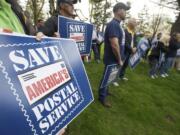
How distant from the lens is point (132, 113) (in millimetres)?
5969

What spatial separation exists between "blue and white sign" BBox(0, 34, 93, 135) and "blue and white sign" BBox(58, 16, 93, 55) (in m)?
1.66

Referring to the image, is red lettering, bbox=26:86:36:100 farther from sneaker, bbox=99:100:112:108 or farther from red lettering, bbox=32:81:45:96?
sneaker, bbox=99:100:112:108

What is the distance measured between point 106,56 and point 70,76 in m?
3.38

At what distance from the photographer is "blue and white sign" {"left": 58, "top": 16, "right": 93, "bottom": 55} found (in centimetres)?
408

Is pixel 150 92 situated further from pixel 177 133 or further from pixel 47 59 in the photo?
pixel 47 59

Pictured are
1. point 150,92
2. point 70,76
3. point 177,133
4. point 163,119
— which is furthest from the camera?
point 150,92

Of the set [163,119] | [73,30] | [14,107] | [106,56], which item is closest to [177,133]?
[163,119]

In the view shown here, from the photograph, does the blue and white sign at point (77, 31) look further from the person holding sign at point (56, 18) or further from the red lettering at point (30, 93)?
the red lettering at point (30, 93)

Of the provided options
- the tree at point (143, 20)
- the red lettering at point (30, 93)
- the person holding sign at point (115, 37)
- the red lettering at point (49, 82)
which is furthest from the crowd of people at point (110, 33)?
the tree at point (143, 20)

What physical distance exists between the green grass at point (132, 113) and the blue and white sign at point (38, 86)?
220 cm

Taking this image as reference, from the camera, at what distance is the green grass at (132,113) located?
190 inches

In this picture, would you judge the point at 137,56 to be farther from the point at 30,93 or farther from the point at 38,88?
the point at 30,93

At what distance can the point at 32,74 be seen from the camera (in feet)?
5.94

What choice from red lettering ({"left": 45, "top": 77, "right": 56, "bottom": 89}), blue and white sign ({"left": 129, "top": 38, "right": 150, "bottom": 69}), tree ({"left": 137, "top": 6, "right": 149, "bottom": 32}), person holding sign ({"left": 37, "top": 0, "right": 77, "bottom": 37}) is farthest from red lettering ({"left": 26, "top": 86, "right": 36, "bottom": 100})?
tree ({"left": 137, "top": 6, "right": 149, "bottom": 32})
